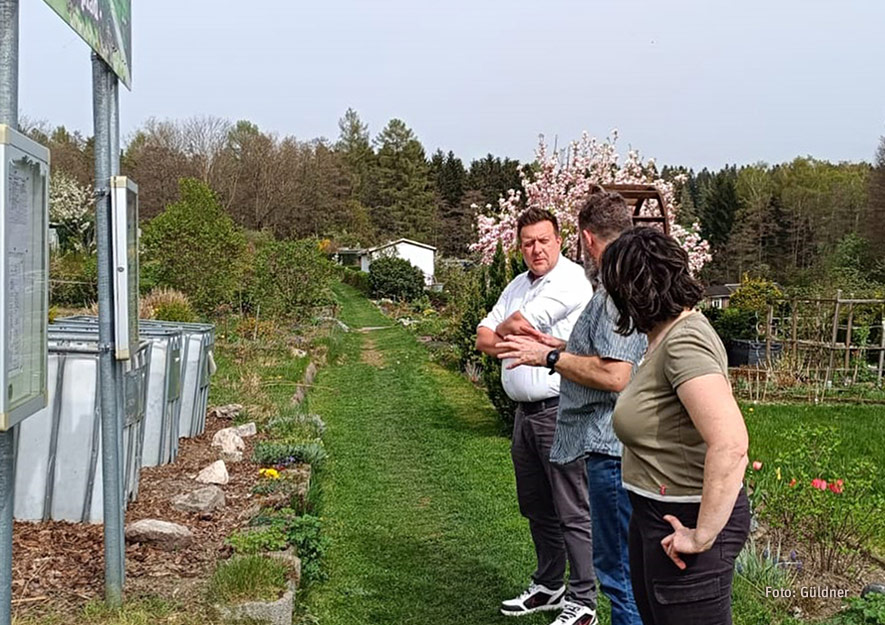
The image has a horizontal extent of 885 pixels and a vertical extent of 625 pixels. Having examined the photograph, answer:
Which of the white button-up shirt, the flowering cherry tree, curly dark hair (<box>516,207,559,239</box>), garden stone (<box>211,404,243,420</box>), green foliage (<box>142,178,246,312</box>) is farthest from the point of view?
green foliage (<box>142,178,246,312</box>)

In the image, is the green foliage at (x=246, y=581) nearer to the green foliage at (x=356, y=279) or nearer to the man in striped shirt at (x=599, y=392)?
the man in striped shirt at (x=599, y=392)

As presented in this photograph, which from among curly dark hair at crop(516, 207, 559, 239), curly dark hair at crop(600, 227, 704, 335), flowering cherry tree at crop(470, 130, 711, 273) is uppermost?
flowering cherry tree at crop(470, 130, 711, 273)

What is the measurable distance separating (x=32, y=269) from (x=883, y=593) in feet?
12.3

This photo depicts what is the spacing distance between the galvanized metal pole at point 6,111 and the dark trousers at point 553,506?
220 centimetres

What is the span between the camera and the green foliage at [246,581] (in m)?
3.44

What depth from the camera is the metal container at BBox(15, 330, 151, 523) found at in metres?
4.23

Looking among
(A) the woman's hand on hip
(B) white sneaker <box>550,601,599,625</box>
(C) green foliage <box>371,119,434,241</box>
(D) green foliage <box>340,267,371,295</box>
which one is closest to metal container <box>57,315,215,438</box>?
(B) white sneaker <box>550,601,599,625</box>

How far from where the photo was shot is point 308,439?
696 cm

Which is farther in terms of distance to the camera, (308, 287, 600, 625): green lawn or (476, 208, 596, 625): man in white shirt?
(308, 287, 600, 625): green lawn

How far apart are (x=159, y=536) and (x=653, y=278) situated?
294 centimetres

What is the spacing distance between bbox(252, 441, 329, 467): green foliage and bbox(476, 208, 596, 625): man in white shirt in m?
2.47

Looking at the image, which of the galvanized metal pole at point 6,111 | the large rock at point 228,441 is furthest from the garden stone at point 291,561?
the large rock at point 228,441

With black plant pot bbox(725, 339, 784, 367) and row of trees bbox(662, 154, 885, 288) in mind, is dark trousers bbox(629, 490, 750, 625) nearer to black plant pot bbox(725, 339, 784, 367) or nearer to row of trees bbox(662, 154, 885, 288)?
black plant pot bbox(725, 339, 784, 367)

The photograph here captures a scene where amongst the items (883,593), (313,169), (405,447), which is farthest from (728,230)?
(883,593)
